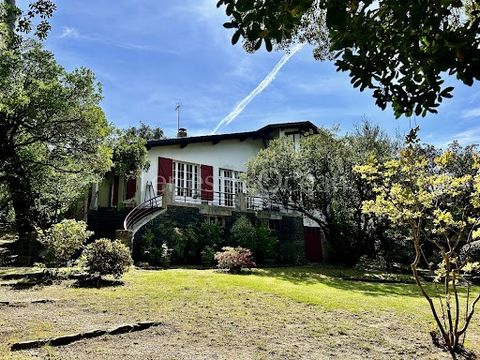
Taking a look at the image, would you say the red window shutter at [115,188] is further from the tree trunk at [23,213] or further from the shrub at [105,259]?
the shrub at [105,259]

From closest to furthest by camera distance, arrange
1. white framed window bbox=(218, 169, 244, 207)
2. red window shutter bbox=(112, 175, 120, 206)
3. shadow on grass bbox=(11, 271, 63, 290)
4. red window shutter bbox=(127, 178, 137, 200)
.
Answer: shadow on grass bbox=(11, 271, 63, 290) → red window shutter bbox=(127, 178, 137, 200) → red window shutter bbox=(112, 175, 120, 206) → white framed window bbox=(218, 169, 244, 207)

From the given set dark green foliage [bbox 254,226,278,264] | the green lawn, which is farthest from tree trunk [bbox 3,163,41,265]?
dark green foliage [bbox 254,226,278,264]

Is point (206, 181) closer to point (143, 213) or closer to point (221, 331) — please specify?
point (143, 213)

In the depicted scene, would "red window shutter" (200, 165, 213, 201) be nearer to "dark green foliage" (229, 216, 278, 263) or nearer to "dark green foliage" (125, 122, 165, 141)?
"dark green foliage" (229, 216, 278, 263)

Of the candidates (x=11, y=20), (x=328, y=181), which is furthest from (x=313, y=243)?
(x=11, y=20)

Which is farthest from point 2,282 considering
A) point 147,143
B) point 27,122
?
point 147,143

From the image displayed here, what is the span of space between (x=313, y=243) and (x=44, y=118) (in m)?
17.4

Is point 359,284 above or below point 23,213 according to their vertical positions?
below

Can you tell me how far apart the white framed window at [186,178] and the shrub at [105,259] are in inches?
377

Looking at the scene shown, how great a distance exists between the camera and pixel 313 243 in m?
24.1

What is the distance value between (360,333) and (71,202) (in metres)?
15.4

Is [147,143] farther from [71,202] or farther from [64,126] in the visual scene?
[64,126]

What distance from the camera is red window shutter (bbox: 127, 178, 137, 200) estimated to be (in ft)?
64.8

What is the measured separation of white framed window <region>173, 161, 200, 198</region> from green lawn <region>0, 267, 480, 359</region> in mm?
10172
